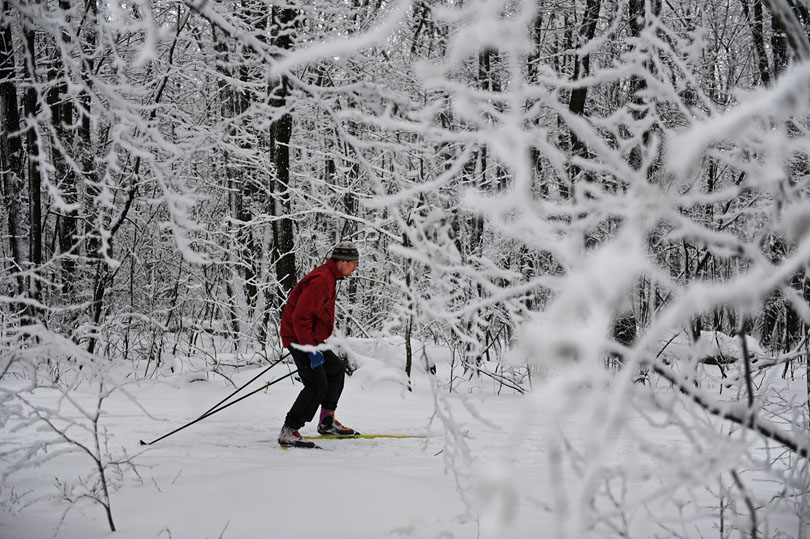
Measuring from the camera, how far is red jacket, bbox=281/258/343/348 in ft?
15.9

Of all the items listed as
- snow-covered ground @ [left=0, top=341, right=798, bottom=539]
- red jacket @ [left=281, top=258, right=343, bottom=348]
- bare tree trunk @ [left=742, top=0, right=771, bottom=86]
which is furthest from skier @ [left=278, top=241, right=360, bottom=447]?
bare tree trunk @ [left=742, top=0, right=771, bottom=86]

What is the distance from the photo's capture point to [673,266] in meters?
12.2

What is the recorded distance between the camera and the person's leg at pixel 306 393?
4.97 meters

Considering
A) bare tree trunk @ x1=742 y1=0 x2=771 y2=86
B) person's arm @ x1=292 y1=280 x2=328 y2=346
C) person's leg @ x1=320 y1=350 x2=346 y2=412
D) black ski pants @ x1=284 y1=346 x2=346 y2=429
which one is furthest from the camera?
bare tree trunk @ x1=742 y1=0 x2=771 y2=86

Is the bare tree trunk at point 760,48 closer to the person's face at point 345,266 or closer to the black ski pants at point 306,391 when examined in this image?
the person's face at point 345,266

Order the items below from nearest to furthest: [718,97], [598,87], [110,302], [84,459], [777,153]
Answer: [777,153]
[84,459]
[718,97]
[110,302]
[598,87]

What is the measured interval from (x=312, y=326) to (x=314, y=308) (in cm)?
17

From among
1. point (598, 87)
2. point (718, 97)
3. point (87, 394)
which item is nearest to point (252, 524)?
point (87, 394)

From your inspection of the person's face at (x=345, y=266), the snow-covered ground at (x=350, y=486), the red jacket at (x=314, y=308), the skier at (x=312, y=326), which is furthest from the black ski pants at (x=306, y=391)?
the person's face at (x=345, y=266)

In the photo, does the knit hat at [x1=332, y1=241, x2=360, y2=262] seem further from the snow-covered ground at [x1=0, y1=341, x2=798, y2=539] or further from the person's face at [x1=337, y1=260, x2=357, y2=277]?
the snow-covered ground at [x1=0, y1=341, x2=798, y2=539]

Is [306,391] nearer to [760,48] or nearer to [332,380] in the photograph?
[332,380]

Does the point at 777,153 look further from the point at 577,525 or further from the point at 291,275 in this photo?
the point at 291,275

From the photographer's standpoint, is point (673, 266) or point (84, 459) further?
point (673, 266)

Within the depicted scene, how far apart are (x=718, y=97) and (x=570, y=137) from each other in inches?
98.0
